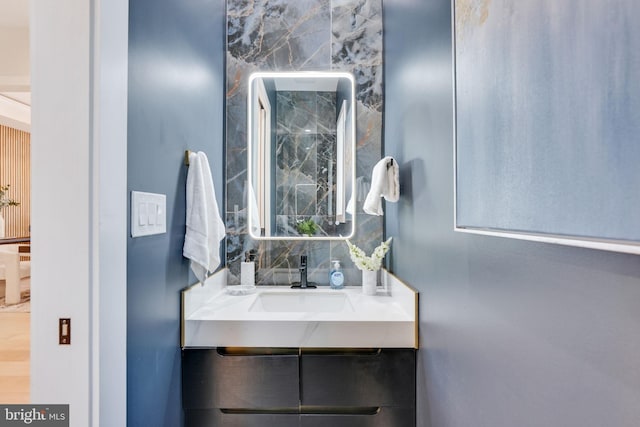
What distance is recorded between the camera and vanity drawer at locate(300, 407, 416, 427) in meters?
1.32

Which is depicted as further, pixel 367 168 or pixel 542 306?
pixel 367 168

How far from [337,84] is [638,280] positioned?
1.64 meters

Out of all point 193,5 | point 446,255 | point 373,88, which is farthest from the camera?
point 373,88

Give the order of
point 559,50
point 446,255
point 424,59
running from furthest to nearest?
point 424,59, point 446,255, point 559,50

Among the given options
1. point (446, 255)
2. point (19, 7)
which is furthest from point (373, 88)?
point (19, 7)

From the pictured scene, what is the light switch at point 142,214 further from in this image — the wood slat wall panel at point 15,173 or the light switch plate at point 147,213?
the wood slat wall panel at point 15,173

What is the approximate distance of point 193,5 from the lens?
1423 millimetres

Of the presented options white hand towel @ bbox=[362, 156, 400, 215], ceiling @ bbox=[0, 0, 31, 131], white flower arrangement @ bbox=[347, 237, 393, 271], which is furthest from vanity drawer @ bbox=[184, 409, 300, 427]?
ceiling @ bbox=[0, 0, 31, 131]

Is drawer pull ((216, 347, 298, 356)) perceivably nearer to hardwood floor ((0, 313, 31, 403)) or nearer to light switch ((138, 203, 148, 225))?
light switch ((138, 203, 148, 225))

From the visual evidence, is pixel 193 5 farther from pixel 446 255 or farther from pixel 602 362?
pixel 602 362

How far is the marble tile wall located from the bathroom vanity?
541mm

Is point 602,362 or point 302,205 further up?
point 302,205

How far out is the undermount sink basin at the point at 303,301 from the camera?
171cm

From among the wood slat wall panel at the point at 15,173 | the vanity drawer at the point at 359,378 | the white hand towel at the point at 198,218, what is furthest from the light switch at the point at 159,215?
the wood slat wall panel at the point at 15,173
